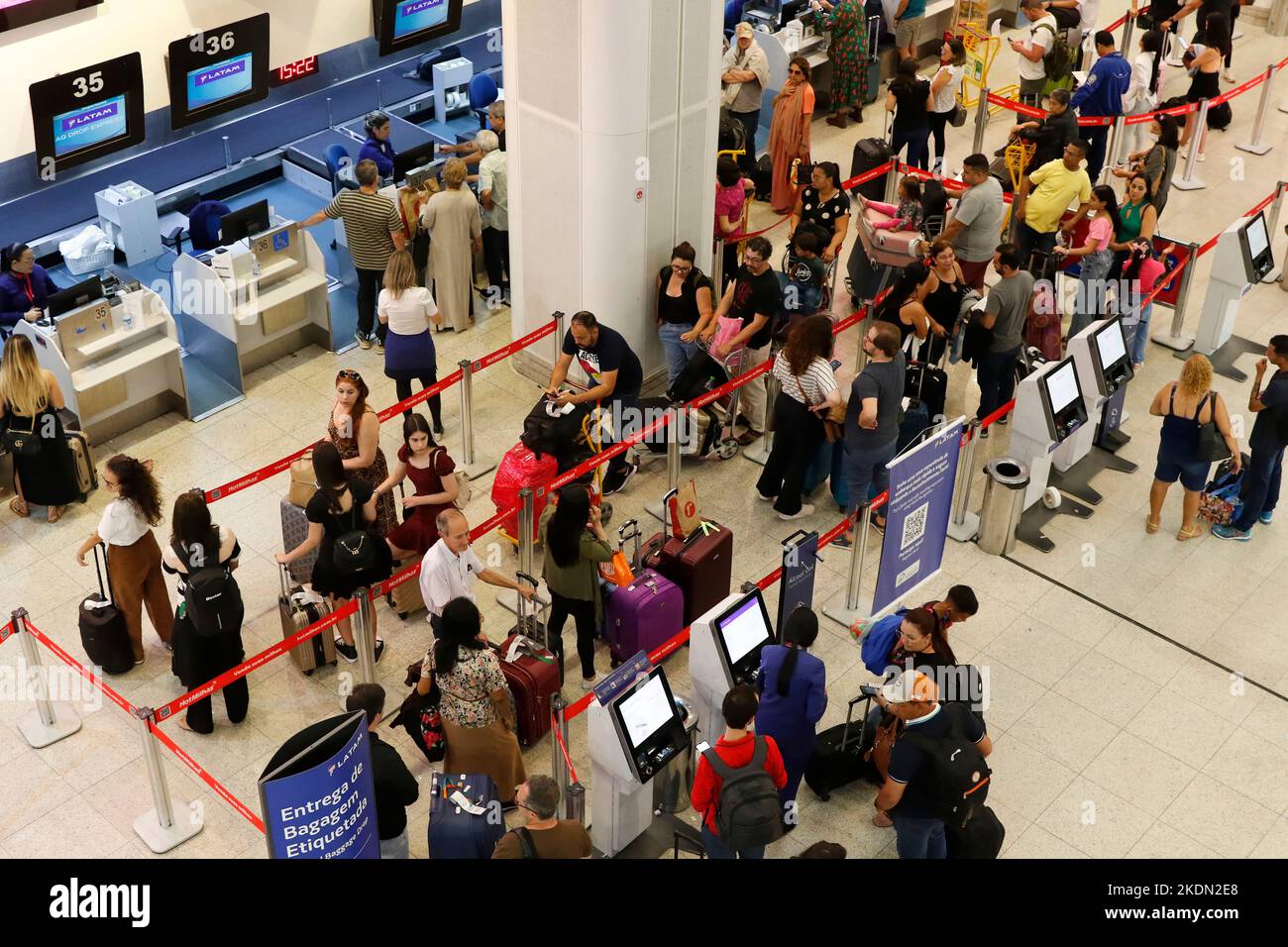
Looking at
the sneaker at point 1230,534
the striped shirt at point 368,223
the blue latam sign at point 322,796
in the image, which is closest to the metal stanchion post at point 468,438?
the striped shirt at point 368,223

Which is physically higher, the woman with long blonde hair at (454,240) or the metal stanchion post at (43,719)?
the woman with long blonde hair at (454,240)

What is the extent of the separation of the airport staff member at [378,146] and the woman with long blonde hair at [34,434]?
384cm

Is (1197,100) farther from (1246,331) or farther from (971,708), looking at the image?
(971,708)

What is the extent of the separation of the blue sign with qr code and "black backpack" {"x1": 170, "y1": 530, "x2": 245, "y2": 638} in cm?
342

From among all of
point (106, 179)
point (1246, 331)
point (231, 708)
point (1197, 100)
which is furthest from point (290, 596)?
point (1197, 100)

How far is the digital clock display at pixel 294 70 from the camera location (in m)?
14.8

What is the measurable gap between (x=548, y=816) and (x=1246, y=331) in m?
8.27

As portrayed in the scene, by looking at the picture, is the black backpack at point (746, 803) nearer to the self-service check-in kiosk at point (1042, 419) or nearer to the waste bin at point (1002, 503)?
the waste bin at point (1002, 503)

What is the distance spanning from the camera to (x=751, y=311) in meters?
10.2

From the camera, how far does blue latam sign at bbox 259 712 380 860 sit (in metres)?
6.19

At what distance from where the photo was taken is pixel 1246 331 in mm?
12086

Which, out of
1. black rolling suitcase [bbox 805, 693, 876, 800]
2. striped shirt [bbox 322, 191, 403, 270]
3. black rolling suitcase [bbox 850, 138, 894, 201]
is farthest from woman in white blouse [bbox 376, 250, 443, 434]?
black rolling suitcase [bbox 850, 138, 894, 201]

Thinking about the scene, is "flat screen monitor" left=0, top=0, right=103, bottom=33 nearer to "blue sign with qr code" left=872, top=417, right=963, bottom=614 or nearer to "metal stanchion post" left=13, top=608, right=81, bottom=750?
"metal stanchion post" left=13, top=608, right=81, bottom=750

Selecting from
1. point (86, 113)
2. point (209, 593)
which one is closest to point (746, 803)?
point (209, 593)
